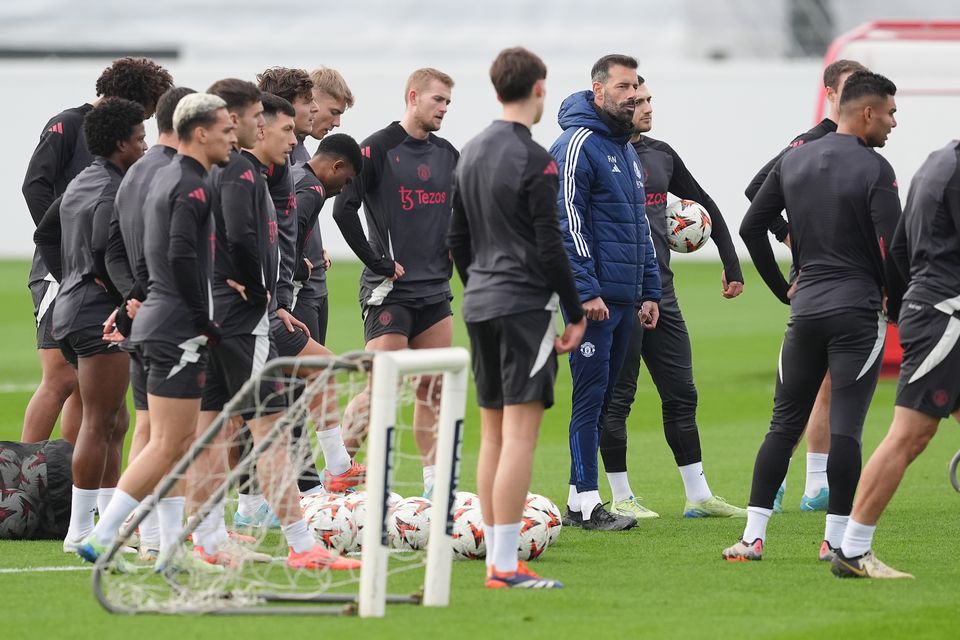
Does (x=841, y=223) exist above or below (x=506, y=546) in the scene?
above

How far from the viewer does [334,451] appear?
28.7ft

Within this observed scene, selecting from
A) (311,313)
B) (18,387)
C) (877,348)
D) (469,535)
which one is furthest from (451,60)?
(877,348)

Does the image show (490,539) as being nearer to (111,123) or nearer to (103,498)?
(103,498)

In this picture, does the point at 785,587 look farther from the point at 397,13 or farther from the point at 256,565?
the point at 397,13

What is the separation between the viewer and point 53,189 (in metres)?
8.18

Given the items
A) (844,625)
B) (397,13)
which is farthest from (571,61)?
(844,625)

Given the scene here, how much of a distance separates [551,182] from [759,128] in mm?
27258

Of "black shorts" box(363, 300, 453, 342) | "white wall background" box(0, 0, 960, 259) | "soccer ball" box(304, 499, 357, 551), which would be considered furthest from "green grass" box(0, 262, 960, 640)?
"white wall background" box(0, 0, 960, 259)

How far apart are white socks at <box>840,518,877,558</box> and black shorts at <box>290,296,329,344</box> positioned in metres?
3.43

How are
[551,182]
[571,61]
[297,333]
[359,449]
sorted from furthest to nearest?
[571,61] → [359,449] → [297,333] → [551,182]

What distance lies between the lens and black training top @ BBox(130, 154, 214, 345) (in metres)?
6.09

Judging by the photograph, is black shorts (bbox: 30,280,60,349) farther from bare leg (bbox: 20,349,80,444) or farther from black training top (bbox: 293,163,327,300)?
black training top (bbox: 293,163,327,300)

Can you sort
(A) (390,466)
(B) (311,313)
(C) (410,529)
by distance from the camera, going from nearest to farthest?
(A) (390,466) → (C) (410,529) → (B) (311,313)

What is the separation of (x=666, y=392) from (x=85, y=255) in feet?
11.1
